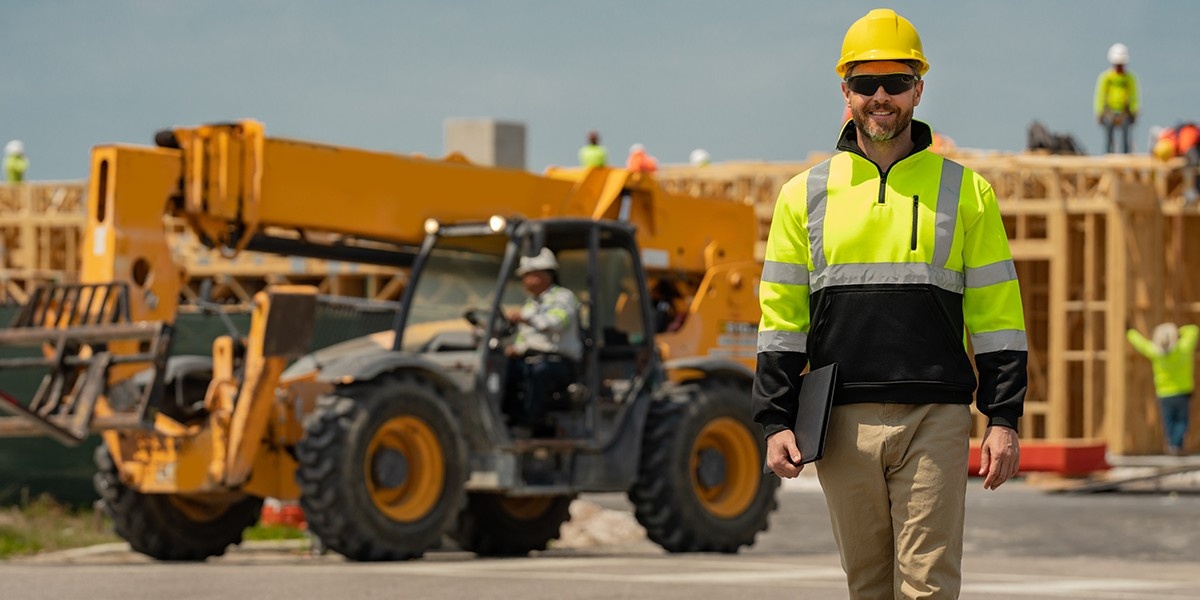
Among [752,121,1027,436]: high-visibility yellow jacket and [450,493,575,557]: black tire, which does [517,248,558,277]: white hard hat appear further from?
[752,121,1027,436]: high-visibility yellow jacket

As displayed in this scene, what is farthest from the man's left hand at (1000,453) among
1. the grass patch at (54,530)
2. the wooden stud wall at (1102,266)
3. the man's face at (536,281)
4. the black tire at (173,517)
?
the wooden stud wall at (1102,266)

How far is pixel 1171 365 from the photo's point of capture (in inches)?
987

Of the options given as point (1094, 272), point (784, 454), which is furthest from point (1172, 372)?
point (784, 454)

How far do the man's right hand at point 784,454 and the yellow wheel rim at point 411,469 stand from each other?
7507 mm

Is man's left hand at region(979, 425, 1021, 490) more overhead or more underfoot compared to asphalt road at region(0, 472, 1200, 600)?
more overhead

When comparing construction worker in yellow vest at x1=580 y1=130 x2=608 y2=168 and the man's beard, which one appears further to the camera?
construction worker in yellow vest at x1=580 y1=130 x2=608 y2=168

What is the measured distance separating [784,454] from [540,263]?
817cm

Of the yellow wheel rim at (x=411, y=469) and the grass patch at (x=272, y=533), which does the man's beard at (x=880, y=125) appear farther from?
the grass patch at (x=272, y=533)

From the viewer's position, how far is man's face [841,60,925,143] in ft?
17.5

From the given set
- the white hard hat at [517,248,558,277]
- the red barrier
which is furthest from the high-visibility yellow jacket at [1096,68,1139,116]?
the white hard hat at [517,248,558,277]

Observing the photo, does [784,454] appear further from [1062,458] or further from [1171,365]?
[1171,365]

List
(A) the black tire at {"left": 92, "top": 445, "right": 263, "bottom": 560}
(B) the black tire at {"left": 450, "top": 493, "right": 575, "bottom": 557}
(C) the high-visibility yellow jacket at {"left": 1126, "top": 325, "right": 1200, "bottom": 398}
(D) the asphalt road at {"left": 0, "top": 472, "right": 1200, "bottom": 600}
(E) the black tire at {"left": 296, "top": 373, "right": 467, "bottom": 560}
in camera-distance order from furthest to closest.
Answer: (C) the high-visibility yellow jacket at {"left": 1126, "top": 325, "right": 1200, "bottom": 398} → (B) the black tire at {"left": 450, "top": 493, "right": 575, "bottom": 557} → (A) the black tire at {"left": 92, "top": 445, "right": 263, "bottom": 560} → (E) the black tire at {"left": 296, "top": 373, "right": 467, "bottom": 560} → (D) the asphalt road at {"left": 0, "top": 472, "right": 1200, "bottom": 600}

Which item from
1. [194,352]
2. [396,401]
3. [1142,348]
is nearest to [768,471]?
[396,401]

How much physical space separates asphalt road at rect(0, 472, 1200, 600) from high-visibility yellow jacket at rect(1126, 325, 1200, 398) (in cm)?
802
